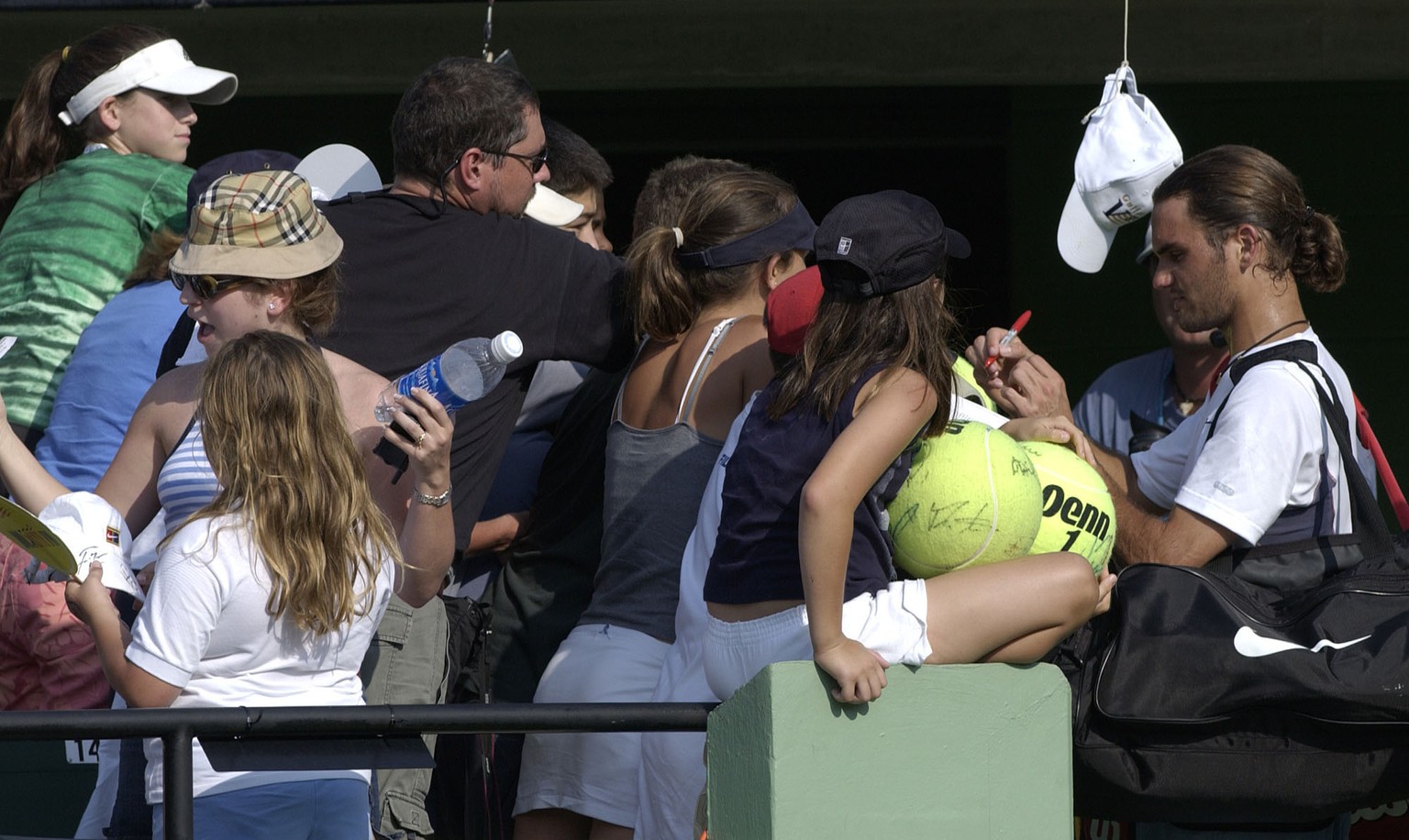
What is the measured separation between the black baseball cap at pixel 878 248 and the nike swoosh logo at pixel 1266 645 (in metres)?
0.84

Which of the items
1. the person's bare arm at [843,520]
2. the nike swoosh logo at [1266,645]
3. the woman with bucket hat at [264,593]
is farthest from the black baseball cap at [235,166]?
the nike swoosh logo at [1266,645]

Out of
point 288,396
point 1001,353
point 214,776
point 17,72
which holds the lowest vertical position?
point 214,776

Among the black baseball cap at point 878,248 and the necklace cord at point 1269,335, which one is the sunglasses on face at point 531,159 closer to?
the black baseball cap at point 878,248

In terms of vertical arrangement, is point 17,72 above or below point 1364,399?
above

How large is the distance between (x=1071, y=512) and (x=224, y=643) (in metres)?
1.42

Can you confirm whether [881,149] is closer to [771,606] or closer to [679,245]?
[679,245]

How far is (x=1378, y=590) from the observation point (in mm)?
2936

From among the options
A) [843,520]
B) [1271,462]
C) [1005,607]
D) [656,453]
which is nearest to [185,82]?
[656,453]

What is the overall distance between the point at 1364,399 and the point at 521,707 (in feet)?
21.2

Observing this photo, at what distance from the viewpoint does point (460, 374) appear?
2957 millimetres

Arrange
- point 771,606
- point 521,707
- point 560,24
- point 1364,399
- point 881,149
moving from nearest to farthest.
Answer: point 521,707 < point 771,606 < point 560,24 < point 1364,399 < point 881,149

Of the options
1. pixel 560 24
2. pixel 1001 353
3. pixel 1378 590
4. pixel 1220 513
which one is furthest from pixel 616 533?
pixel 560 24

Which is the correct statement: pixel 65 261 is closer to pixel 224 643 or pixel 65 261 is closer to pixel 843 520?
pixel 224 643

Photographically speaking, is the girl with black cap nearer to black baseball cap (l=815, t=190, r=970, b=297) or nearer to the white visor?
black baseball cap (l=815, t=190, r=970, b=297)
